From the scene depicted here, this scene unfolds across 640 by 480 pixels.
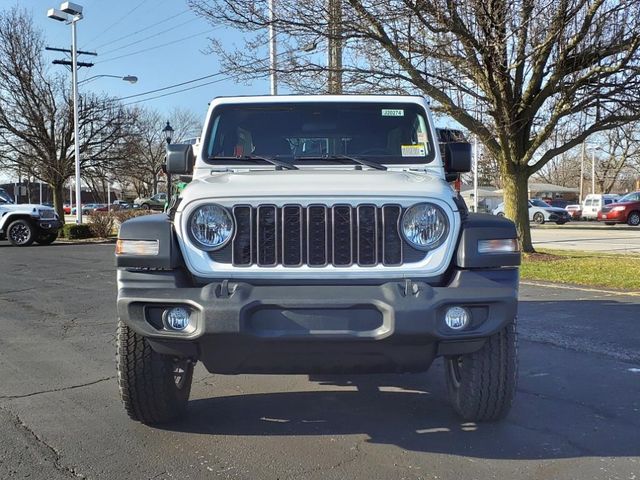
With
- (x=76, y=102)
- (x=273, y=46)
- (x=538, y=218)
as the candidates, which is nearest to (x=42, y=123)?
(x=76, y=102)

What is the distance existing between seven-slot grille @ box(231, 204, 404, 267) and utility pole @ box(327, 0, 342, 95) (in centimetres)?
815

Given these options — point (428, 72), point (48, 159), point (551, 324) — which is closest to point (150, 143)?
point (48, 159)

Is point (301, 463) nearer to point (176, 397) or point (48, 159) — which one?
point (176, 397)

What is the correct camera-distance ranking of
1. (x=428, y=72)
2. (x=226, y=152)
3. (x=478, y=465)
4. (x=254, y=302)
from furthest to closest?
(x=428, y=72) < (x=226, y=152) < (x=478, y=465) < (x=254, y=302)

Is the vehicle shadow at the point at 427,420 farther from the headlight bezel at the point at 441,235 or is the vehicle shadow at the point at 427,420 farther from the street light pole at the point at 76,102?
→ the street light pole at the point at 76,102

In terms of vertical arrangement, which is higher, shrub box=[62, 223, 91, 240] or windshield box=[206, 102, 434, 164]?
windshield box=[206, 102, 434, 164]

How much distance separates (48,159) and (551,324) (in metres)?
24.6

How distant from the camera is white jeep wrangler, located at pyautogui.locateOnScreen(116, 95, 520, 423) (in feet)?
10.3

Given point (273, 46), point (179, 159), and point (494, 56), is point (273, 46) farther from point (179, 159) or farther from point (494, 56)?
point (179, 159)

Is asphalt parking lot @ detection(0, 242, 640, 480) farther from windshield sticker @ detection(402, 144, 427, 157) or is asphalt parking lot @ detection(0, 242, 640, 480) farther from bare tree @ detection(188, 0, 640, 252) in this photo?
bare tree @ detection(188, 0, 640, 252)

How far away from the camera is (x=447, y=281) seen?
11.1 ft

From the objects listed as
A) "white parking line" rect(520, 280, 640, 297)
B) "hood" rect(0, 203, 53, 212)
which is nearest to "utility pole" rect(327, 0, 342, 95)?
"white parking line" rect(520, 280, 640, 297)

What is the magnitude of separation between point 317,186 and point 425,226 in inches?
26.0

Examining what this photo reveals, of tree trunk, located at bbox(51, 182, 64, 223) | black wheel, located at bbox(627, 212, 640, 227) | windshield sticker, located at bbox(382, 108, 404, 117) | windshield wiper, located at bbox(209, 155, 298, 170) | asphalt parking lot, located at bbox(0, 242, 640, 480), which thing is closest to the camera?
asphalt parking lot, located at bbox(0, 242, 640, 480)
